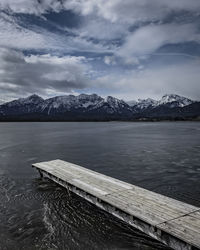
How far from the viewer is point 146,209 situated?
37.9 ft

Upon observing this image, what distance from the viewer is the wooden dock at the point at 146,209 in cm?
932

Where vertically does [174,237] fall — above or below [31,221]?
above

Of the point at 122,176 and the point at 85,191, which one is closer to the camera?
the point at 85,191

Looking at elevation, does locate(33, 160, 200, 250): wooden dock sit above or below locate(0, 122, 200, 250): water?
above

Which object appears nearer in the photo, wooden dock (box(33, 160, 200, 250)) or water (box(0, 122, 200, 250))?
wooden dock (box(33, 160, 200, 250))

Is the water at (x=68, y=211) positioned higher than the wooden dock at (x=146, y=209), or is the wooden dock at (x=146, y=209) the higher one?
the wooden dock at (x=146, y=209)

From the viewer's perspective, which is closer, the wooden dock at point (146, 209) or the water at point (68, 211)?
the wooden dock at point (146, 209)

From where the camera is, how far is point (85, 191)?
1502cm

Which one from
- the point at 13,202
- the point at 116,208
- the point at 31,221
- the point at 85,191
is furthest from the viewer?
the point at 13,202

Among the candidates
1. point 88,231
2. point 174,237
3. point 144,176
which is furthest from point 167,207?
point 144,176

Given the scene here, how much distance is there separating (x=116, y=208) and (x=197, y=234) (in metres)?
4.56

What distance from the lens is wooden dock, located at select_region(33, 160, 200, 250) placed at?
30.6 feet

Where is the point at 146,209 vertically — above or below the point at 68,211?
above

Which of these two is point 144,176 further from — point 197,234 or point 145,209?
point 197,234
